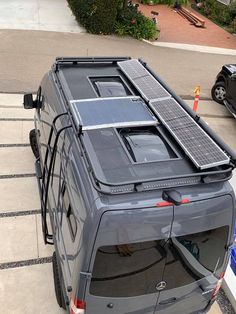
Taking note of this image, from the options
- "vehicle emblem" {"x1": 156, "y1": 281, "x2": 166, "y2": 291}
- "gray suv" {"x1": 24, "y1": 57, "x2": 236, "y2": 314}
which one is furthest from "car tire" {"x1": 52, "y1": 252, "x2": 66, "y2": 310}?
"vehicle emblem" {"x1": 156, "y1": 281, "x2": 166, "y2": 291}

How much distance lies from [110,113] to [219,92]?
25.1 ft

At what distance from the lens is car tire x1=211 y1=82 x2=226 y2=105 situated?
11.1 m

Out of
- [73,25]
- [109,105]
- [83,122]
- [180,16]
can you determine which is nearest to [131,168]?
[83,122]

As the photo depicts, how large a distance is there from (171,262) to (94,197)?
3.45 ft

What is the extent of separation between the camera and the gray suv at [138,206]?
10.9ft

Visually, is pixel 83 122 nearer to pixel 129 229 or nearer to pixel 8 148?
pixel 129 229

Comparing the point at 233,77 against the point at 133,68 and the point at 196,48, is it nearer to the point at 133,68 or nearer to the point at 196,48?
the point at 133,68

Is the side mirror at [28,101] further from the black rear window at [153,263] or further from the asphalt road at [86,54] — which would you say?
the asphalt road at [86,54]

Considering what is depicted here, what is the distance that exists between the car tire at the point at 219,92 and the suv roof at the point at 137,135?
616 centimetres

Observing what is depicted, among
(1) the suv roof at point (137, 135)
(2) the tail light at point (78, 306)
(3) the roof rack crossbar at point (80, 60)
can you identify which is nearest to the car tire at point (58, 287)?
(2) the tail light at point (78, 306)

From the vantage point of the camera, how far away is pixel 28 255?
5707 millimetres

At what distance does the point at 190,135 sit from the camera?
13.9 ft

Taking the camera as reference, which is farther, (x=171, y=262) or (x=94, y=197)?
(x=171, y=262)

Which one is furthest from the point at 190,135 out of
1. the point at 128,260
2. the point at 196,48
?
the point at 196,48
